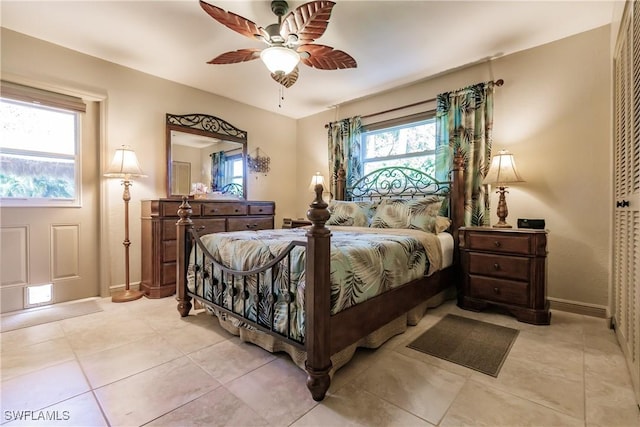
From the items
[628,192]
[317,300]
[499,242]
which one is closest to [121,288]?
[317,300]

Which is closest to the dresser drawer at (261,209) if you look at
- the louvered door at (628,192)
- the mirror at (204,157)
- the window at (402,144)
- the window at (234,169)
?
the mirror at (204,157)

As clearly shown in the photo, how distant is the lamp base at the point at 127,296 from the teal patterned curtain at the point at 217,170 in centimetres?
158

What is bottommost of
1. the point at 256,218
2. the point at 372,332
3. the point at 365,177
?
the point at 372,332

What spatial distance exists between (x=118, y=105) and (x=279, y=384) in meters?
3.35

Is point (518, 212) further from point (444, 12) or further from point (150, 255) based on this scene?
point (150, 255)

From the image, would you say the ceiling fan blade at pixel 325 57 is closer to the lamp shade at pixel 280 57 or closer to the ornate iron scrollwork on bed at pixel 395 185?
the lamp shade at pixel 280 57

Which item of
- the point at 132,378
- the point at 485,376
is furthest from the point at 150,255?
the point at 485,376

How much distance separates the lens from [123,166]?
2.93 metres

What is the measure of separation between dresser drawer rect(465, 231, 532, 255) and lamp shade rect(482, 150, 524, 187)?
524 millimetres

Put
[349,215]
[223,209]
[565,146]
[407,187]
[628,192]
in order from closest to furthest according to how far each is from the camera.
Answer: [628,192], [565,146], [349,215], [223,209], [407,187]

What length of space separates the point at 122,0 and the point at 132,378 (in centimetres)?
267

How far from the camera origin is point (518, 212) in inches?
114

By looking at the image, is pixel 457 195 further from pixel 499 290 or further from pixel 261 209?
pixel 261 209

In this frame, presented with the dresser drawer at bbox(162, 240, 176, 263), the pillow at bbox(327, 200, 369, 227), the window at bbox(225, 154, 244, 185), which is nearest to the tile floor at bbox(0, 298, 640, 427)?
the dresser drawer at bbox(162, 240, 176, 263)
